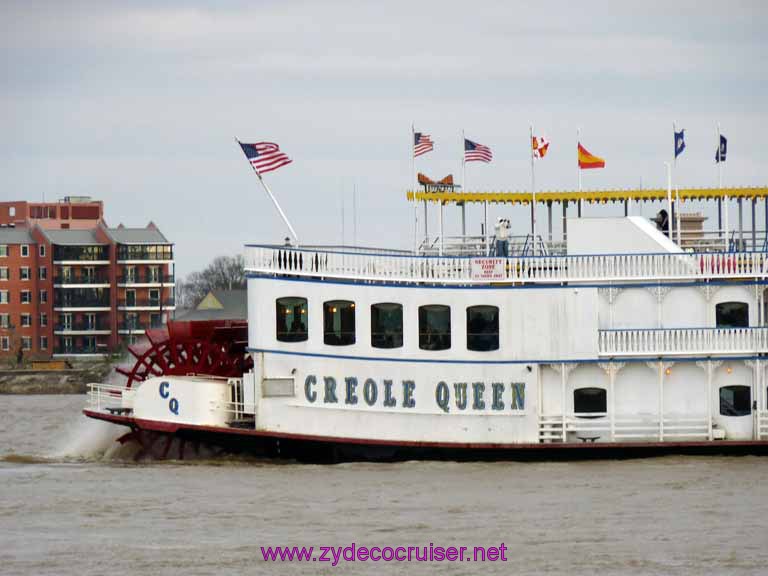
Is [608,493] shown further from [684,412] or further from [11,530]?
[11,530]

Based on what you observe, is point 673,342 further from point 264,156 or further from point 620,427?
point 264,156

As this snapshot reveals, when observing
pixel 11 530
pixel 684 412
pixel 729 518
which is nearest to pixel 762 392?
pixel 684 412

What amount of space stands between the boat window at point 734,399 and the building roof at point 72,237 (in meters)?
65.4

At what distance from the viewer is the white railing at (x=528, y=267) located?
87.4 ft

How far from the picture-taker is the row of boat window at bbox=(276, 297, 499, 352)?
26656mm

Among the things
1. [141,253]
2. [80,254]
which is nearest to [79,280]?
[80,254]

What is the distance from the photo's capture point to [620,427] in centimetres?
2622

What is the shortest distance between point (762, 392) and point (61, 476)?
12.0 m

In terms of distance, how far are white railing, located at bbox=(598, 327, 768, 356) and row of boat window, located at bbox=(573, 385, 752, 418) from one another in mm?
716

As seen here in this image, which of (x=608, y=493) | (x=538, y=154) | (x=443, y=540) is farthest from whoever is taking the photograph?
(x=538, y=154)

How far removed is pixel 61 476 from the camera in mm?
25984

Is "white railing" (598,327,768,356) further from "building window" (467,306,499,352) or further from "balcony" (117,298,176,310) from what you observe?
"balcony" (117,298,176,310)

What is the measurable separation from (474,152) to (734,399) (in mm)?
6765

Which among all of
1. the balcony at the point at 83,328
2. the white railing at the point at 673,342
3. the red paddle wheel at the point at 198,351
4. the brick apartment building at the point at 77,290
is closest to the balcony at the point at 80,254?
the brick apartment building at the point at 77,290
